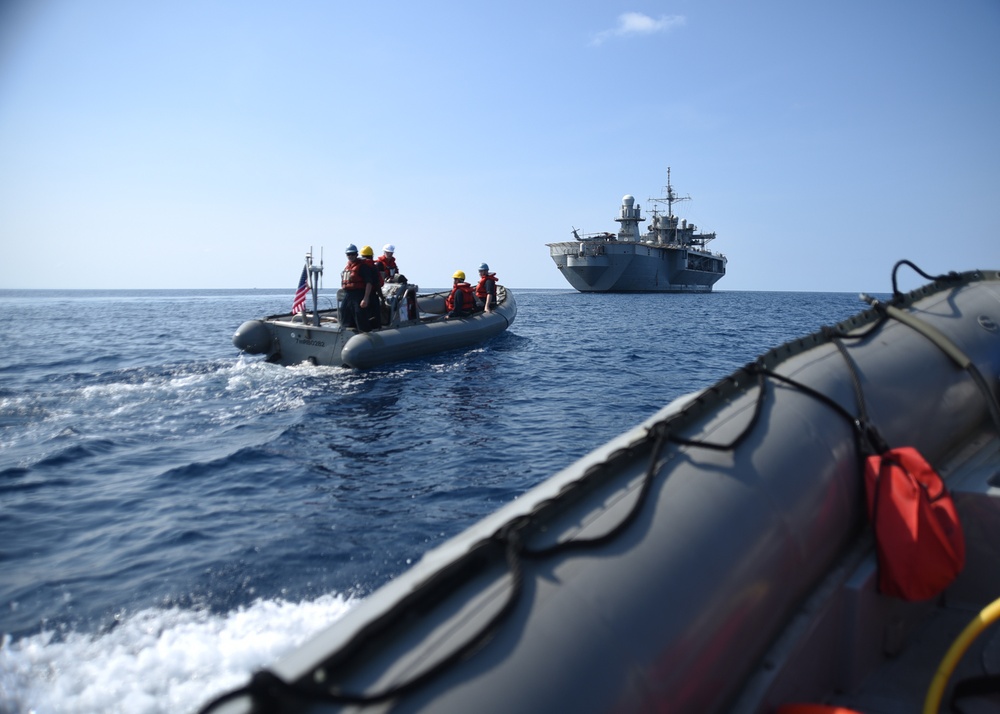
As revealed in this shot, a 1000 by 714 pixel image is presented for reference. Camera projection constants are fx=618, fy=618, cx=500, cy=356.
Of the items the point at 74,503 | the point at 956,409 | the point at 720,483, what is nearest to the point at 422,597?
the point at 720,483

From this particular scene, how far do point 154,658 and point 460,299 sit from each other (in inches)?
561

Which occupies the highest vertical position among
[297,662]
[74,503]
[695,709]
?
[297,662]

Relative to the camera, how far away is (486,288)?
19172 mm

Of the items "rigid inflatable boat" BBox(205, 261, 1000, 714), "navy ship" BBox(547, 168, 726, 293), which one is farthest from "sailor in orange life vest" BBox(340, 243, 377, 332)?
"navy ship" BBox(547, 168, 726, 293)

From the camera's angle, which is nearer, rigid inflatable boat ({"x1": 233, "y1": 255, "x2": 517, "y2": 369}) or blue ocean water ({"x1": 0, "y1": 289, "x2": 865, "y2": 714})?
blue ocean water ({"x1": 0, "y1": 289, "x2": 865, "y2": 714})

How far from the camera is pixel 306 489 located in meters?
6.30

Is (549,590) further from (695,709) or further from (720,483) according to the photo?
(720,483)

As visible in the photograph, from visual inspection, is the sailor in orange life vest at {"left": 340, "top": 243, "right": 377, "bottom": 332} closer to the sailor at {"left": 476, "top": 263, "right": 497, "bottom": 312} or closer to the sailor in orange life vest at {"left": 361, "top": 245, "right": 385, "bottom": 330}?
the sailor in orange life vest at {"left": 361, "top": 245, "right": 385, "bottom": 330}

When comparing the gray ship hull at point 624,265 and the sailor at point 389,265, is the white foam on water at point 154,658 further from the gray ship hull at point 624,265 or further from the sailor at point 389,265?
the gray ship hull at point 624,265

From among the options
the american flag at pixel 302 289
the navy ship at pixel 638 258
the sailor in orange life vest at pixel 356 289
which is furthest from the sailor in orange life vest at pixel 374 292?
the navy ship at pixel 638 258

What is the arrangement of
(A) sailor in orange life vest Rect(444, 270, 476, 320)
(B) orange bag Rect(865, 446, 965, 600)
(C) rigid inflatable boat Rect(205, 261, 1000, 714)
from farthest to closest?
(A) sailor in orange life vest Rect(444, 270, 476, 320) → (B) orange bag Rect(865, 446, 965, 600) → (C) rigid inflatable boat Rect(205, 261, 1000, 714)

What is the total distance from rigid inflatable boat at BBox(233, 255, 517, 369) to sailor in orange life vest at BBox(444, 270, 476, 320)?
102 centimetres

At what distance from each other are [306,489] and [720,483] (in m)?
5.03

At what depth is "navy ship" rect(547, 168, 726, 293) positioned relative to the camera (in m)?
62.1
